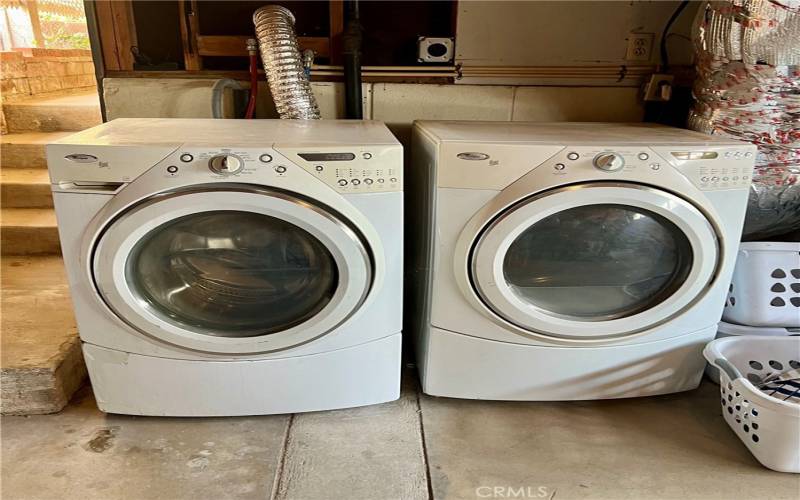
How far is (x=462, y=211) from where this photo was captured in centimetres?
142

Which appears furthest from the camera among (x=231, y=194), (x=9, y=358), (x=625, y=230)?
(x=9, y=358)

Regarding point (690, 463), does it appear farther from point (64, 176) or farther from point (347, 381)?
point (64, 176)

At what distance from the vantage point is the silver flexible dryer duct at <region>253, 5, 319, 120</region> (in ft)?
6.01

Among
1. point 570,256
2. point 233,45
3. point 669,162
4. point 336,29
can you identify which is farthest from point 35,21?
point 669,162

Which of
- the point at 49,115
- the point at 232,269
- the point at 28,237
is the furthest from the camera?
the point at 49,115

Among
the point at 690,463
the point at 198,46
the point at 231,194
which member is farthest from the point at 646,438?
the point at 198,46

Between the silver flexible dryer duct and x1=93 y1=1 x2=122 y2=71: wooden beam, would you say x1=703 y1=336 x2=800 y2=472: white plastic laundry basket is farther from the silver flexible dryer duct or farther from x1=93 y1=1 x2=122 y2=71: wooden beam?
x1=93 y1=1 x2=122 y2=71: wooden beam

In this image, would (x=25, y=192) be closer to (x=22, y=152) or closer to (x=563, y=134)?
(x=22, y=152)

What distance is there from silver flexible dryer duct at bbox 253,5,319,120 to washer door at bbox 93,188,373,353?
2.24 ft

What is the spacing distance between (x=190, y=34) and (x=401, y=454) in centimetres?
173

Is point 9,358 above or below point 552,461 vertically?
above

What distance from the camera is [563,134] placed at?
1.60m

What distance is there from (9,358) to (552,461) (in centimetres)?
161

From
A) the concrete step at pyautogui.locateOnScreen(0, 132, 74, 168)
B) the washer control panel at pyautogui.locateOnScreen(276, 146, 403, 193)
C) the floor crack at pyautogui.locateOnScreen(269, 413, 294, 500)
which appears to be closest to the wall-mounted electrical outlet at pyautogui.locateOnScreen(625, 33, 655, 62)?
the washer control panel at pyautogui.locateOnScreen(276, 146, 403, 193)
